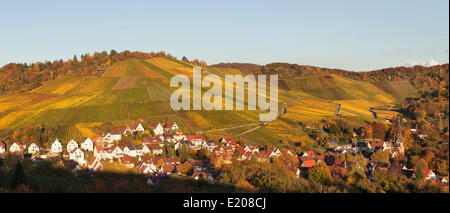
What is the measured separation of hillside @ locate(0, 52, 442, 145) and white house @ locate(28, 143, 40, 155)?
14.6 feet

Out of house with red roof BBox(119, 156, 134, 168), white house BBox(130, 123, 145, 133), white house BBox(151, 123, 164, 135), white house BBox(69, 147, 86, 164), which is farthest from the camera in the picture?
white house BBox(151, 123, 164, 135)

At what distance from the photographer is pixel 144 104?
241 feet

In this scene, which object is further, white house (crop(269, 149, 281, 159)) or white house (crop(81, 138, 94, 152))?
white house (crop(81, 138, 94, 152))

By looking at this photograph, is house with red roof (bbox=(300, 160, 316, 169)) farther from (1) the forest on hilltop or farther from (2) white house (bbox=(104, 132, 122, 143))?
(1) the forest on hilltop

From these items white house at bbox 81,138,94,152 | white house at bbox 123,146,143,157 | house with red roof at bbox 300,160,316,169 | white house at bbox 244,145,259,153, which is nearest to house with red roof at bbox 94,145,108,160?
white house at bbox 81,138,94,152

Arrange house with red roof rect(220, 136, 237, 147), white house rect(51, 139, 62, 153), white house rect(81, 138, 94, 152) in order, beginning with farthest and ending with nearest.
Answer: house with red roof rect(220, 136, 237, 147)
white house rect(81, 138, 94, 152)
white house rect(51, 139, 62, 153)

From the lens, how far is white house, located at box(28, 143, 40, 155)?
164 ft

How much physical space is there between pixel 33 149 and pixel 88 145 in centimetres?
657

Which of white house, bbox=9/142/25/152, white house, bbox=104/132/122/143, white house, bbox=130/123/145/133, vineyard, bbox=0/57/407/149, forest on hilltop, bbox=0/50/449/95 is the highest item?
forest on hilltop, bbox=0/50/449/95

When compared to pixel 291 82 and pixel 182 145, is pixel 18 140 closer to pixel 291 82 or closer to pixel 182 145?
pixel 182 145

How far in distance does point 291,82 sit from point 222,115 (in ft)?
204

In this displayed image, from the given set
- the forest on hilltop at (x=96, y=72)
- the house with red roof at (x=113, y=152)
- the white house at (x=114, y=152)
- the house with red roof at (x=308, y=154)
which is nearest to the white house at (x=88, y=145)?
the house with red roof at (x=113, y=152)

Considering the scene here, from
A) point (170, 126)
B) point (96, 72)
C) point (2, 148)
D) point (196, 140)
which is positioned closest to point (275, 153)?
point (196, 140)
